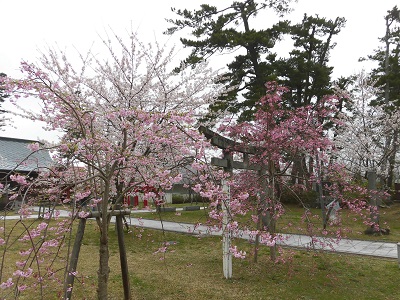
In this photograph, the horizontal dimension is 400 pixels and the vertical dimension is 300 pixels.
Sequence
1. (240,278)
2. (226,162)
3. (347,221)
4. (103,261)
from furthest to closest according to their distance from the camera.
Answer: (347,221) < (226,162) < (240,278) < (103,261)

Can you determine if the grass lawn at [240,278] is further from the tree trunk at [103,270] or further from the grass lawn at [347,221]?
the grass lawn at [347,221]

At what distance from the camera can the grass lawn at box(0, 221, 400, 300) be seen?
198 inches

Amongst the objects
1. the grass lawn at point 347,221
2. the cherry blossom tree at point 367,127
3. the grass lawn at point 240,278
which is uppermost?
the cherry blossom tree at point 367,127

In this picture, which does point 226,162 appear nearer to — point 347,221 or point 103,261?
point 103,261

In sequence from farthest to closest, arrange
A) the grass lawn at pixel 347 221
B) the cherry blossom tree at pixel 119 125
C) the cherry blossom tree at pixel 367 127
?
the cherry blossom tree at pixel 367 127, the grass lawn at pixel 347 221, the cherry blossom tree at pixel 119 125

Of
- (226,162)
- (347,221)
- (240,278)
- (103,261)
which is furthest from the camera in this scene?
(347,221)

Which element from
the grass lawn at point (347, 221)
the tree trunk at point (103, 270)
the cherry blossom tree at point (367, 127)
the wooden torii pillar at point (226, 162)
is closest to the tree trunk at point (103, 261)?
the tree trunk at point (103, 270)

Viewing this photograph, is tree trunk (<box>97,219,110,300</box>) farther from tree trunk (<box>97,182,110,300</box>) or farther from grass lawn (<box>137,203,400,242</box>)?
grass lawn (<box>137,203,400,242</box>)

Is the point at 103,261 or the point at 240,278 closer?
the point at 103,261

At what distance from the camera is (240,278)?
19.1ft

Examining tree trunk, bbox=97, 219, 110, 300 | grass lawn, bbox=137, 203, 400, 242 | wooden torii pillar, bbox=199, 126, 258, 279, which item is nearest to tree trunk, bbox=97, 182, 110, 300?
tree trunk, bbox=97, 219, 110, 300

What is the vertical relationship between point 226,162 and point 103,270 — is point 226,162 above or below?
above

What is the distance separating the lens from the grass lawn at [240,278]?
5.03 meters

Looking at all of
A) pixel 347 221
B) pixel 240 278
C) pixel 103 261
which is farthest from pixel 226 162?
pixel 347 221
